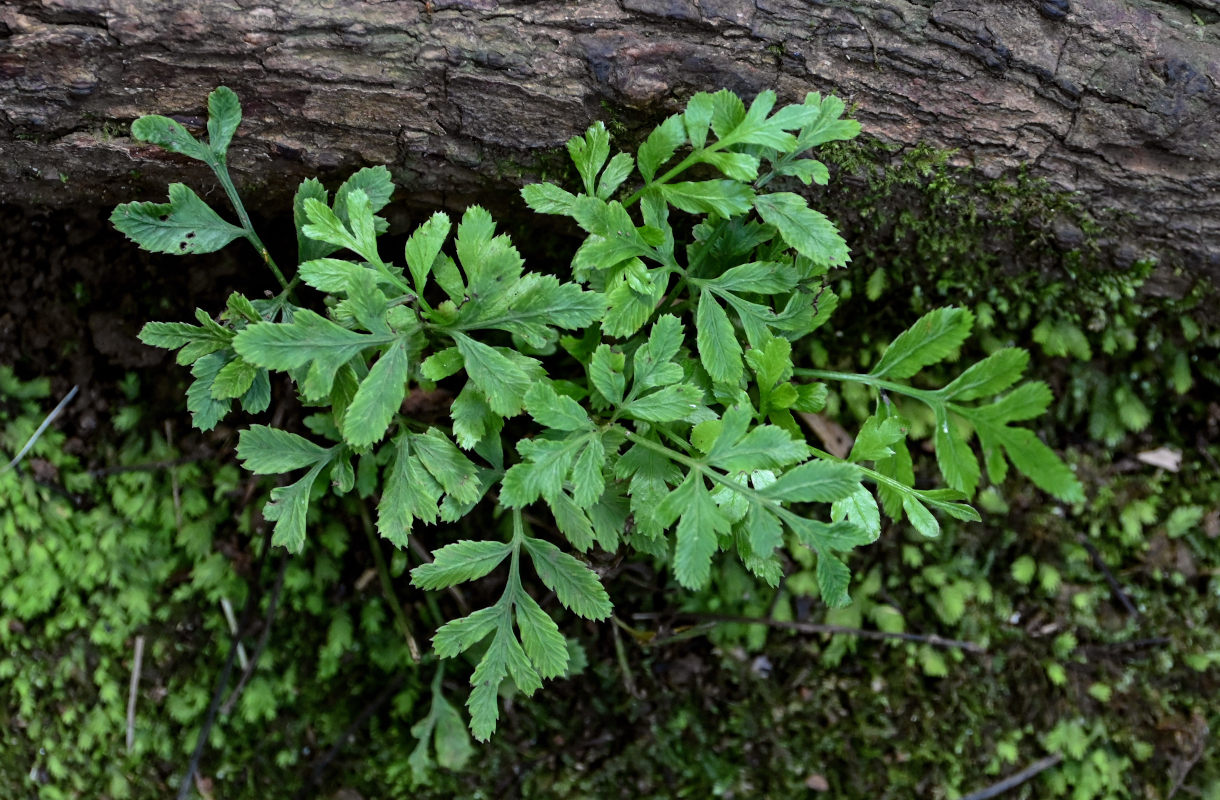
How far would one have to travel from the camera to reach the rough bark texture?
2.02m

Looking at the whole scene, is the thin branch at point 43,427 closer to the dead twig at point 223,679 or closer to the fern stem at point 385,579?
the dead twig at point 223,679

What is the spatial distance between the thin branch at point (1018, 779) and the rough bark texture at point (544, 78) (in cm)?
200

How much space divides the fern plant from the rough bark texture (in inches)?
7.2

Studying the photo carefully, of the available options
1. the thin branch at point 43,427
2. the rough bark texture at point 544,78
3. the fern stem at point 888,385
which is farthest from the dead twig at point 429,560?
the fern stem at point 888,385

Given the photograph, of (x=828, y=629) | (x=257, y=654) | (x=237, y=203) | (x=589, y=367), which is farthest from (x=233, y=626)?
(x=828, y=629)

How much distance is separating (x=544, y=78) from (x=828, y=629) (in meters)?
2.08

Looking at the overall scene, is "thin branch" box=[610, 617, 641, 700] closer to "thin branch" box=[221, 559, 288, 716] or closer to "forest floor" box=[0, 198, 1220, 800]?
"forest floor" box=[0, 198, 1220, 800]

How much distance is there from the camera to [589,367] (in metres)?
2.00

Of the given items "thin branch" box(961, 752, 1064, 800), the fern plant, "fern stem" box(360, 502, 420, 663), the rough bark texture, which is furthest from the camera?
"thin branch" box(961, 752, 1064, 800)

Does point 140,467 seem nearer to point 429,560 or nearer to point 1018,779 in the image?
point 429,560

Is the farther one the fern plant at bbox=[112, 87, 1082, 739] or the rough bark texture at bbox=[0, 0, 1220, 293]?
the rough bark texture at bbox=[0, 0, 1220, 293]

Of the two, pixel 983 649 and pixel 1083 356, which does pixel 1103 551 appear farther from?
pixel 1083 356

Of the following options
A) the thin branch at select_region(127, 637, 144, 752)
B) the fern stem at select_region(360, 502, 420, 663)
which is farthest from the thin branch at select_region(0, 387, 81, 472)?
the fern stem at select_region(360, 502, 420, 663)

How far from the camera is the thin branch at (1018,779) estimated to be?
118 inches
